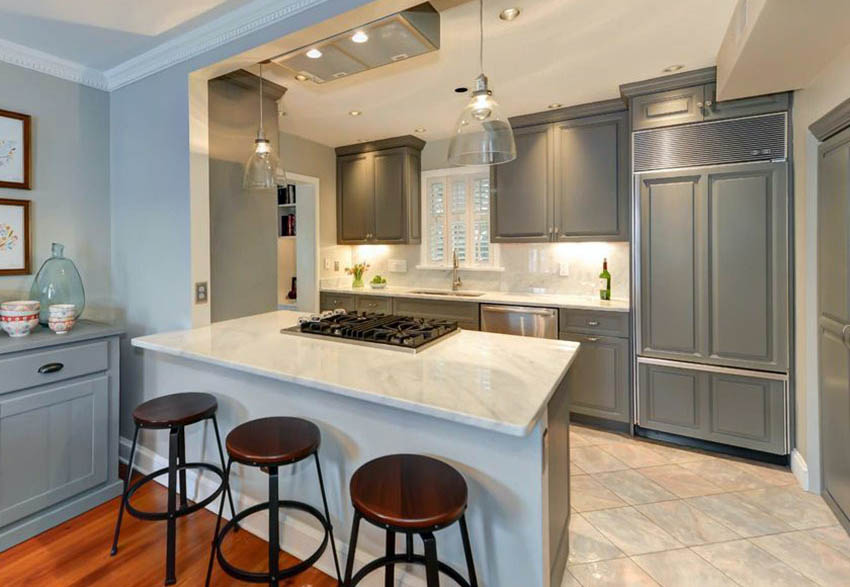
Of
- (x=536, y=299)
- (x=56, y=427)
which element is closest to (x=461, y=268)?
(x=536, y=299)

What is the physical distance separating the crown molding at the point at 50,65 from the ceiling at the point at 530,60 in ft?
3.49

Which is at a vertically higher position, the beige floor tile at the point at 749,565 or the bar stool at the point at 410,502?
the bar stool at the point at 410,502

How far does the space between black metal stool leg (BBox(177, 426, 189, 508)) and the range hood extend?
1.90 metres

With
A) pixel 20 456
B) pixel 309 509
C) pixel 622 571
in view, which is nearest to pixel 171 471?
pixel 309 509

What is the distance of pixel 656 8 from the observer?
6.50 feet

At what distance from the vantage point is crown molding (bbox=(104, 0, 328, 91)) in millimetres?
1918

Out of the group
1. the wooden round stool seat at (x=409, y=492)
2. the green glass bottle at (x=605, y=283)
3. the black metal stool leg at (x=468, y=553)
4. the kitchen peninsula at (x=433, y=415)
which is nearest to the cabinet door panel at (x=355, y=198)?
the green glass bottle at (x=605, y=283)

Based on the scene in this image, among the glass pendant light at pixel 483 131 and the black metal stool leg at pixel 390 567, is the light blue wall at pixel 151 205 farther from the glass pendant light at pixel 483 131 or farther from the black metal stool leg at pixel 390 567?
the black metal stool leg at pixel 390 567

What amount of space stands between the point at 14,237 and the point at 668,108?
408cm

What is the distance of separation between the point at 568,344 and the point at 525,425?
3.17 ft

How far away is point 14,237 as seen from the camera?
229 centimetres

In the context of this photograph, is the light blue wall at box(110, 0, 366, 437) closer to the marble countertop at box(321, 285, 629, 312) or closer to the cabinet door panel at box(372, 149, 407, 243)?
the marble countertop at box(321, 285, 629, 312)

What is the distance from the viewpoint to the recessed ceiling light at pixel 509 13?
1961 millimetres

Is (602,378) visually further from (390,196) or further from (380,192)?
(380,192)
